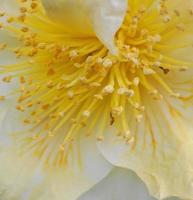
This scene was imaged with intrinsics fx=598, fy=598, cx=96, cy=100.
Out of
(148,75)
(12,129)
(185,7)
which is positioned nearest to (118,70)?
(148,75)

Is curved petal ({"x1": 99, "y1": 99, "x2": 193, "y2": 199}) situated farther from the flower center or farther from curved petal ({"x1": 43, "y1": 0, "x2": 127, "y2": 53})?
curved petal ({"x1": 43, "y1": 0, "x2": 127, "y2": 53})

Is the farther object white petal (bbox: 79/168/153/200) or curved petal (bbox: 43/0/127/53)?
white petal (bbox: 79/168/153/200)

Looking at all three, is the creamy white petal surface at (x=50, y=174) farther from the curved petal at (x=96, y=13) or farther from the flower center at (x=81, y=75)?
the curved petal at (x=96, y=13)

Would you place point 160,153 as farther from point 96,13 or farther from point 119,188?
point 96,13

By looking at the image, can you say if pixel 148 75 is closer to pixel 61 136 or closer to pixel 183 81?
pixel 183 81

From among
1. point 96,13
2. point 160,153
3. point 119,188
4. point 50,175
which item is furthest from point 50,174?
point 96,13

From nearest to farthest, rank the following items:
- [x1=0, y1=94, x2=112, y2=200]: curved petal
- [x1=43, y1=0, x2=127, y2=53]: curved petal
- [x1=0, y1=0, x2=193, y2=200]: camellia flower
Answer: [x1=43, y1=0, x2=127, y2=53]: curved petal < [x1=0, y1=0, x2=193, y2=200]: camellia flower < [x1=0, y1=94, x2=112, y2=200]: curved petal

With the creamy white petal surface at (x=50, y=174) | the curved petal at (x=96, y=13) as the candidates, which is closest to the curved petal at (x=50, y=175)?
the creamy white petal surface at (x=50, y=174)

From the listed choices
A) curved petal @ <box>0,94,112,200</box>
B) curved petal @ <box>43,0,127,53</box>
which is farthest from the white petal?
curved petal @ <box>43,0,127,53</box>

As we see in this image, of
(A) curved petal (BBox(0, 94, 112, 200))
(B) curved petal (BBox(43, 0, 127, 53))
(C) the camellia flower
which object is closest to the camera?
(B) curved petal (BBox(43, 0, 127, 53))
